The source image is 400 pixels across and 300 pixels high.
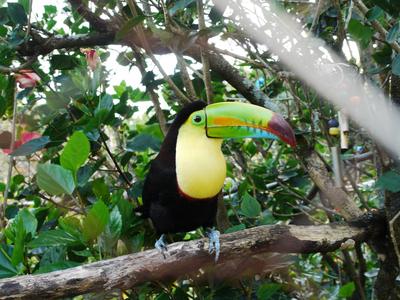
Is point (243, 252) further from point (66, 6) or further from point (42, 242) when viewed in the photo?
point (66, 6)

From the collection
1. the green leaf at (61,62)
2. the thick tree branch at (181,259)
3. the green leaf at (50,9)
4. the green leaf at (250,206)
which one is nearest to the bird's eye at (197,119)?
the green leaf at (250,206)

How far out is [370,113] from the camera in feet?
5.51

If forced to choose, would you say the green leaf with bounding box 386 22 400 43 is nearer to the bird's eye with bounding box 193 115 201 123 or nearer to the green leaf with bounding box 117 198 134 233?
the bird's eye with bounding box 193 115 201 123

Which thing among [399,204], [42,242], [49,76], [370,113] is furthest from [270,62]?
[42,242]

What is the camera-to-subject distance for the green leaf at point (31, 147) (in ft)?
5.08

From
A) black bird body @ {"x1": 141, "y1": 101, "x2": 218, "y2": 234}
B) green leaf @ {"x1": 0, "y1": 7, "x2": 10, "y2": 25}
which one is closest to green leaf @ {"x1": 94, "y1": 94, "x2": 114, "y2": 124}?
black bird body @ {"x1": 141, "y1": 101, "x2": 218, "y2": 234}

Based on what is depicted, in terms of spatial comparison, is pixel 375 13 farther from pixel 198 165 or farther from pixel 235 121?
pixel 198 165

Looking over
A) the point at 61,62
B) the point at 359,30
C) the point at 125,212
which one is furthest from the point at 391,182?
the point at 61,62

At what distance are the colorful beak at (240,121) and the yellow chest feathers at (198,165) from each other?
0.05 metres

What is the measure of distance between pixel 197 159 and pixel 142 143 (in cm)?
27

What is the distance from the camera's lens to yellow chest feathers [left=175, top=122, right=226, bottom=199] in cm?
155

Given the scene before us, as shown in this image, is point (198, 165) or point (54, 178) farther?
point (198, 165)

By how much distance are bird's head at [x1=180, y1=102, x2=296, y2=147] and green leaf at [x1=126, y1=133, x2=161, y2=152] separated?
0.18m

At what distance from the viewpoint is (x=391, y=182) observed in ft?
4.81
